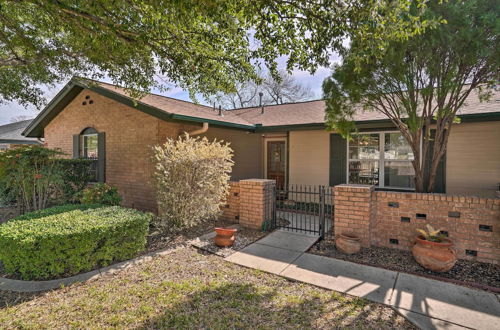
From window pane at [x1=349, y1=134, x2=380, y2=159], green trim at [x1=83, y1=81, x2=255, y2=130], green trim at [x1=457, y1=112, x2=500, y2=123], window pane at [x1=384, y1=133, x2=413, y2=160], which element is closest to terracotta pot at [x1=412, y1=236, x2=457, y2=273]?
green trim at [x1=457, y1=112, x2=500, y2=123]

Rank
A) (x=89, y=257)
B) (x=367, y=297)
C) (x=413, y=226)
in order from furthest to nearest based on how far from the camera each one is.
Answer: (x=413, y=226) → (x=89, y=257) → (x=367, y=297)

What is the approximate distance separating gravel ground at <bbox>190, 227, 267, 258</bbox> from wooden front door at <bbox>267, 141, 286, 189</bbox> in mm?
4559

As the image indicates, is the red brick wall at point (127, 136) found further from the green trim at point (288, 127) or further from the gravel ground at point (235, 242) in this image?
the gravel ground at point (235, 242)

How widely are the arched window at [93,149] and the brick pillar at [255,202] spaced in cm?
544

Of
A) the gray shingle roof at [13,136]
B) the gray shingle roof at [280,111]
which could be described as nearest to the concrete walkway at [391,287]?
the gray shingle roof at [280,111]

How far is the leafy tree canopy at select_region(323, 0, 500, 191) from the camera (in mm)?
3619

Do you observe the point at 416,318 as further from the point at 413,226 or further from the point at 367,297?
the point at 413,226

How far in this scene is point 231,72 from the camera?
6.65 m

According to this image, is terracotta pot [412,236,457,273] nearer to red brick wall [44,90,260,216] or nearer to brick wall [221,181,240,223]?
brick wall [221,181,240,223]

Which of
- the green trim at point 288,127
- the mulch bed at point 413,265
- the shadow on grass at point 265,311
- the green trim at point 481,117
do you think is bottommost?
the shadow on grass at point 265,311

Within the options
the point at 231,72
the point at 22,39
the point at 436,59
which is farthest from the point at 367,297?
the point at 22,39

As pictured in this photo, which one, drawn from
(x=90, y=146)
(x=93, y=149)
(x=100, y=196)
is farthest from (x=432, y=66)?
(x=90, y=146)

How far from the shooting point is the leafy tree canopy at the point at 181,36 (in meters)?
3.76

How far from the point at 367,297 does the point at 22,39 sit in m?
9.36
